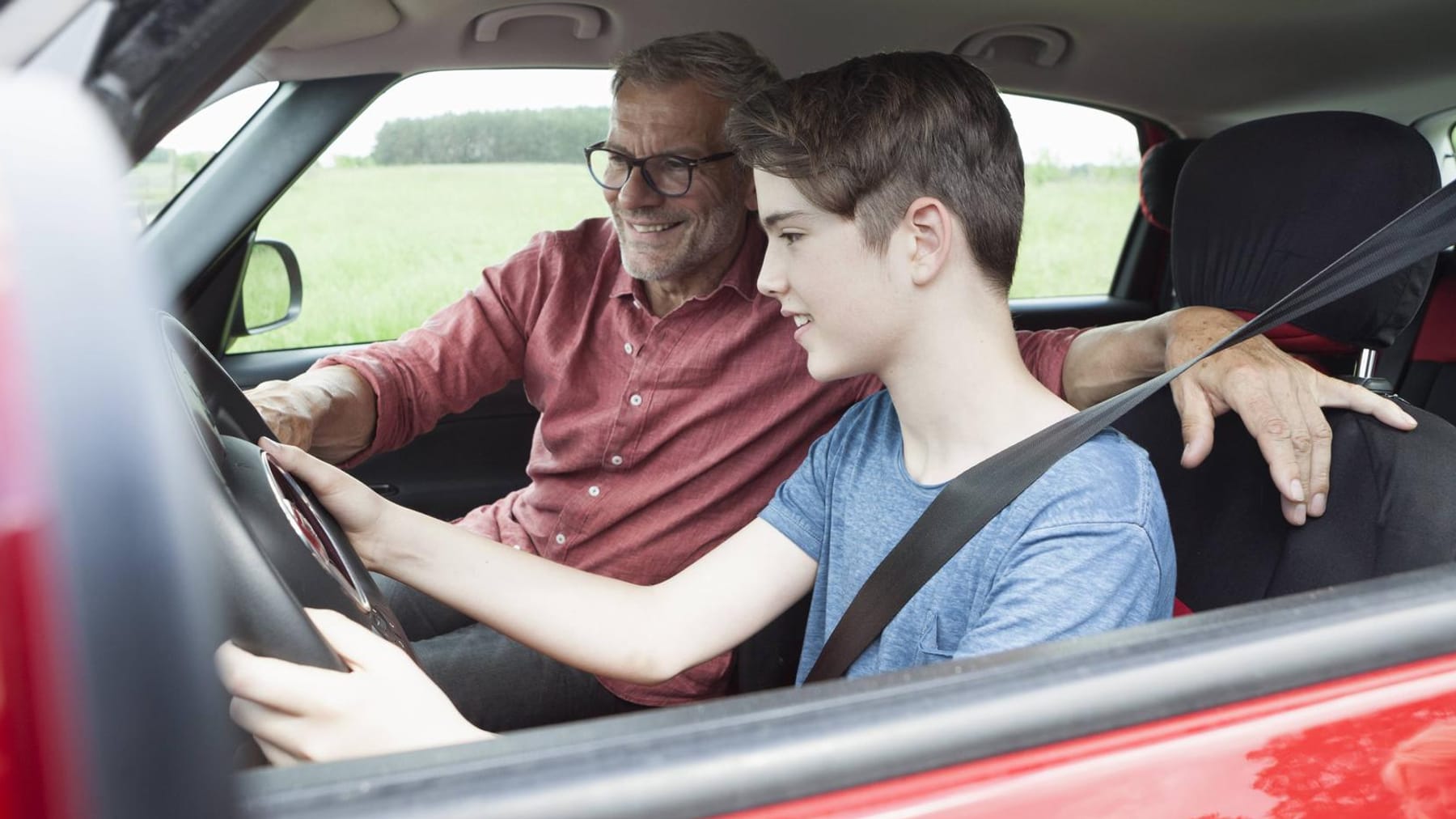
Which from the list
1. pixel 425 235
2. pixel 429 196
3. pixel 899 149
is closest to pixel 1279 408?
pixel 899 149

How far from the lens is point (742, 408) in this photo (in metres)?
2.08

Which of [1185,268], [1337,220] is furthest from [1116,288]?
[1337,220]

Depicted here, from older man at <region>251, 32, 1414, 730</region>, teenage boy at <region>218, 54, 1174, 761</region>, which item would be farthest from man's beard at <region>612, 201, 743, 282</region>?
teenage boy at <region>218, 54, 1174, 761</region>

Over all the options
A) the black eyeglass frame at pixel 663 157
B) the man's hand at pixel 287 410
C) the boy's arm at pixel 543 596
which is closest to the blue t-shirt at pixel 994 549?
the boy's arm at pixel 543 596

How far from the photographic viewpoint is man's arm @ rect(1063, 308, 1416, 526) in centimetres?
147

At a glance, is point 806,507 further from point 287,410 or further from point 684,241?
point 287,410

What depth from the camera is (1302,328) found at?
5.87 feet

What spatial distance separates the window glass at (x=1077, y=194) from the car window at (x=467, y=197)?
1 centimetres

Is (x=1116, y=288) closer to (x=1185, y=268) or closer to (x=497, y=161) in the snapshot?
(x=1185, y=268)

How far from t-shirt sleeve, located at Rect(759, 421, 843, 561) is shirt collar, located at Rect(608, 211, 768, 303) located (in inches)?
20.7

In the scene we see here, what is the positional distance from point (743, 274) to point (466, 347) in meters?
0.52

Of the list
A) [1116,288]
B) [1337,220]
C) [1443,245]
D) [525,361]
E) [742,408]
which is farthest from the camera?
[1116,288]

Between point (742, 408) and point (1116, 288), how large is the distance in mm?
2415

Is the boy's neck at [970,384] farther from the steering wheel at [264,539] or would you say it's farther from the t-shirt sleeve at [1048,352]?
the steering wheel at [264,539]
